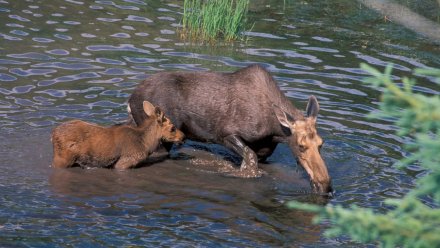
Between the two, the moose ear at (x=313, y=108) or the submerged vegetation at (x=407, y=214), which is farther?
the moose ear at (x=313, y=108)

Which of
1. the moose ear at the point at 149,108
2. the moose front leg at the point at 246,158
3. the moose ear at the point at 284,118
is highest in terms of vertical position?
the moose ear at the point at 284,118

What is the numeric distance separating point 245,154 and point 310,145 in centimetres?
105

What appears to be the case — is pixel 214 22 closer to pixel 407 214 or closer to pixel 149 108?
pixel 149 108

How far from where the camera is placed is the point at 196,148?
1159cm

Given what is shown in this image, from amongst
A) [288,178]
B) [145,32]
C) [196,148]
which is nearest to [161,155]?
[196,148]

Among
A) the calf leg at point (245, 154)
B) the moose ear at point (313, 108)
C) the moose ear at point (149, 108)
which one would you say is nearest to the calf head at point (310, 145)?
the moose ear at point (313, 108)

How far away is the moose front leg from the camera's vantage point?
10.4 metres

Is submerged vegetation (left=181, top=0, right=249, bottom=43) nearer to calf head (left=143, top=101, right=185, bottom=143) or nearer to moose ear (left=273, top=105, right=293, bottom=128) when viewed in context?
calf head (left=143, top=101, right=185, bottom=143)

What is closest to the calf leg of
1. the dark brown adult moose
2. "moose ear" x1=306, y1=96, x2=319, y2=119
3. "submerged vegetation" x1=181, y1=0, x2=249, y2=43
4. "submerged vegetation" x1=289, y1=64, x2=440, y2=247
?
the dark brown adult moose

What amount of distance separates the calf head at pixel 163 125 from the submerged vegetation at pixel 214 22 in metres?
5.04

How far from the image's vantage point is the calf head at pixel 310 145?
961 cm

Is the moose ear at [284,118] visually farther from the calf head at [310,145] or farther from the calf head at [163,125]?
the calf head at [163,125]

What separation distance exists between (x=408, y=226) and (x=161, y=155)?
7.51 m

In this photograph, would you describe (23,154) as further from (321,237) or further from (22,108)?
(321,237)
